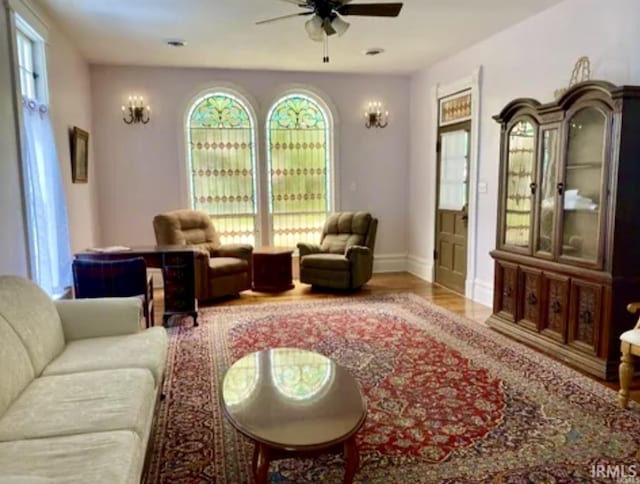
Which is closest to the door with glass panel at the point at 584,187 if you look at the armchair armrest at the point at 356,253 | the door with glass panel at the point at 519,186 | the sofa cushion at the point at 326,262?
the door with glass panel at the point at 519,186

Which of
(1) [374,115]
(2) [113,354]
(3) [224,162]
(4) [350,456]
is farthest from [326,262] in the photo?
(4) [350,456]

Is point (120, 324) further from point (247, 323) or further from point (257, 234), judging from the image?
point (257, 234)

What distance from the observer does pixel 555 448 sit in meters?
2.42

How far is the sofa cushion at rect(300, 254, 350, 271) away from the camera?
5.74 metres

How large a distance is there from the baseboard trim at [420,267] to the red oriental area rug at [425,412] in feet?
6.50

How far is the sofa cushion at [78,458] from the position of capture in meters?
1.49

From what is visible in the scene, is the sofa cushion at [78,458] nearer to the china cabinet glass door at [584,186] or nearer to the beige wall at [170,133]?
the china cabinet glass door at [584,186]

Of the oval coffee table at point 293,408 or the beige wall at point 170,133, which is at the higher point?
the beige wall at point 170,133

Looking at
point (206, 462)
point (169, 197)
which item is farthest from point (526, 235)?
point (169, 197)

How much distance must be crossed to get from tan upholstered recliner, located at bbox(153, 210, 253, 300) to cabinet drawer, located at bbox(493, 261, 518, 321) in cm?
284

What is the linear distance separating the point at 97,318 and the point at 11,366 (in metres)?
0.79

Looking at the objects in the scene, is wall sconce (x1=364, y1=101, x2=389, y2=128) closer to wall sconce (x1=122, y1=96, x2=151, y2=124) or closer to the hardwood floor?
the hardwood floor

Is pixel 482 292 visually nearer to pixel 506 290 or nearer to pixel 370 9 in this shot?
pixel 506 290

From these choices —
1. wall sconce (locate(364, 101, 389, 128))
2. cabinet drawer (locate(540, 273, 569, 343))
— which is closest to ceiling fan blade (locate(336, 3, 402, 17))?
cabinet drawer (locate(540, 273, 569, 343))
